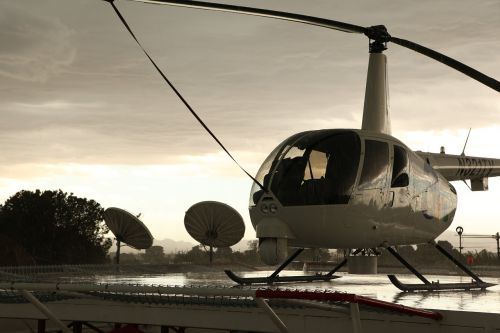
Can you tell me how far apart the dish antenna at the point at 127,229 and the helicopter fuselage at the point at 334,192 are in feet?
70.3

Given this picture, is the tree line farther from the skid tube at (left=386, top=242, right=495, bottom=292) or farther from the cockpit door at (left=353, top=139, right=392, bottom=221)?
the cockpit door at (left=353, top=139, right=392, bottom=221)

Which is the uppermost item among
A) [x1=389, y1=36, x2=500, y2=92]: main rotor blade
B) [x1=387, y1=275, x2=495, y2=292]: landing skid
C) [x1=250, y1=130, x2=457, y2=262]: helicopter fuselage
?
[x1=389, y1=36, x2=500, y2=92]: main rotor blade

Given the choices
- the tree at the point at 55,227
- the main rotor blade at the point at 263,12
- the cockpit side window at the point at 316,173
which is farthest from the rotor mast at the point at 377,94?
the tree at the point at 55,227

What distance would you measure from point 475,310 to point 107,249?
6682cm

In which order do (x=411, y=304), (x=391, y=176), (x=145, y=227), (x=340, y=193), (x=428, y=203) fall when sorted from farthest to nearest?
(x=145, y=227), (x=428, y=203), (x=391, y=176), (x=340, y=193), (x=411, y=304)

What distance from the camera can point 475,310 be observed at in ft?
45.5

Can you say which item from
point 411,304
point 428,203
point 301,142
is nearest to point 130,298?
point 301,142

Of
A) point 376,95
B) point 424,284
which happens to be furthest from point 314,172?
point 376,95

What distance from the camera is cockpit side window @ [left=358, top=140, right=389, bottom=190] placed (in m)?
17.0

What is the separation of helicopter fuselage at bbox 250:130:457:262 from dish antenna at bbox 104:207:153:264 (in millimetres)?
21435

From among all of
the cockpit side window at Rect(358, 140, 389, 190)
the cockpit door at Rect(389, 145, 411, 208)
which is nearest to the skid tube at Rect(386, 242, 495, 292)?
the cockpit door at Rect(389, 145, 411, 208)

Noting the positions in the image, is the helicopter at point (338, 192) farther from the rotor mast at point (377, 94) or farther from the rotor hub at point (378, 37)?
the rotor mast at point (377, 94)

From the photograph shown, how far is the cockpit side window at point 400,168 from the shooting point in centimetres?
1780

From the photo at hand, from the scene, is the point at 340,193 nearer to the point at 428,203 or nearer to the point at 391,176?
the point at 391,176
